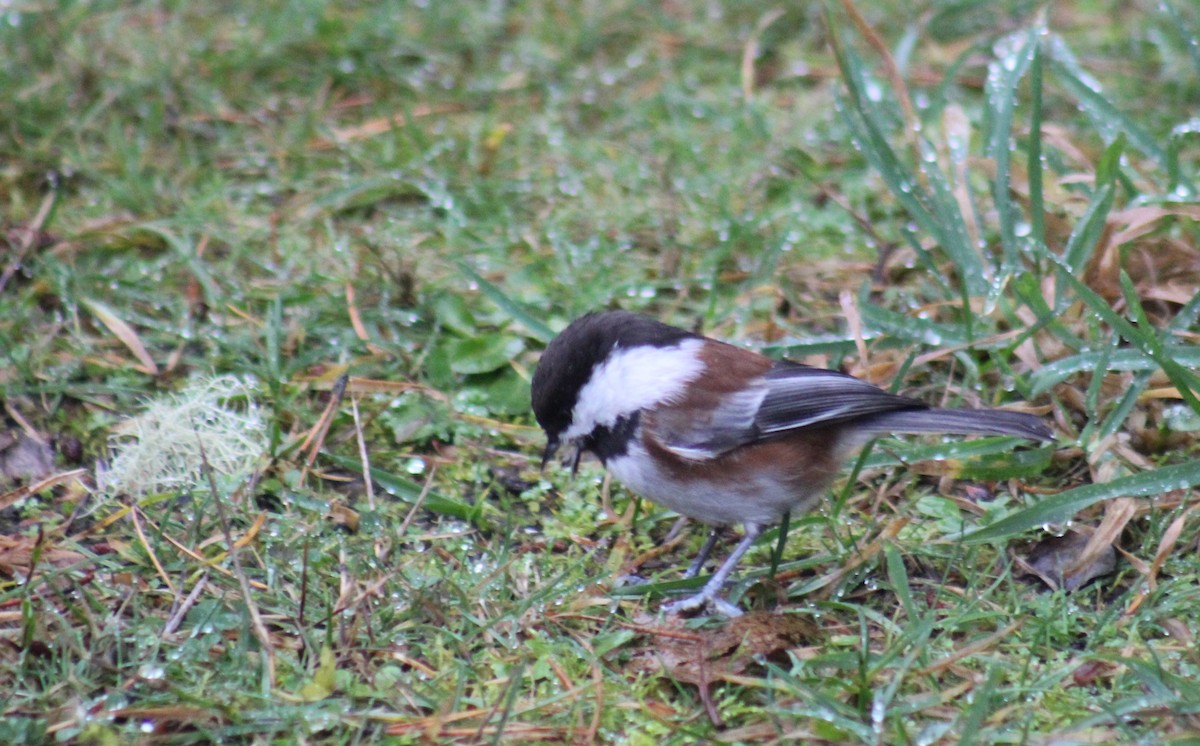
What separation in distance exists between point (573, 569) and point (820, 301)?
140cm

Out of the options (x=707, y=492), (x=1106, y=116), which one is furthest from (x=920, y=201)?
(x=707, y=492)

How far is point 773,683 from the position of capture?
95.3 inches

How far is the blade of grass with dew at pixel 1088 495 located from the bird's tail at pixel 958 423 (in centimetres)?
17

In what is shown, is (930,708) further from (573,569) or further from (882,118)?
(882,118)

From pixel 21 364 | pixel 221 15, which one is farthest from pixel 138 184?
pixel 221 15

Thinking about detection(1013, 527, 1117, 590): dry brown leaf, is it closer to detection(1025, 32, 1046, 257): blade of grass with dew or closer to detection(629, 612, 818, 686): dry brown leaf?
detection(629, 612, 818, 686): dry brown leaf

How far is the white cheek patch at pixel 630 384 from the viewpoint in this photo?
2842 mm

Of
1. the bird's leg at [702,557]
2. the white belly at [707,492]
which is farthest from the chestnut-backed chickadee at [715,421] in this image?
the bird's leg at [702,557]

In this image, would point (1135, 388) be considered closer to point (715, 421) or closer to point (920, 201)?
point (920, 201)

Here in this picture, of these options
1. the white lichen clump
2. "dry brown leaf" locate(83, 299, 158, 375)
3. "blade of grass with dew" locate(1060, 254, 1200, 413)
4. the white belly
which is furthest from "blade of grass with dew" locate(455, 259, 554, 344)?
"blade of grass with dew" locate(1060, 254, 1200, 413)

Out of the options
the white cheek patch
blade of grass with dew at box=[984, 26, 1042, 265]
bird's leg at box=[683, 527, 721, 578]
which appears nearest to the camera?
the white cheek patch

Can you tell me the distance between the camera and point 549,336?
3.57m

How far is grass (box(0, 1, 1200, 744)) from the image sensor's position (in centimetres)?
246

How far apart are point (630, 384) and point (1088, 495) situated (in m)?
1.12
